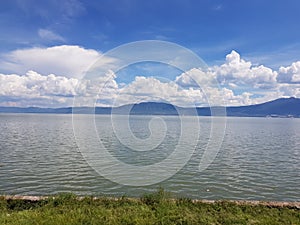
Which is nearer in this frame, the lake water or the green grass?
the green grass

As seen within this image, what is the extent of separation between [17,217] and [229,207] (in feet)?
20.6

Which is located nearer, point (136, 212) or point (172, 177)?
point (136, 212)

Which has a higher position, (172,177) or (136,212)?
(136,212)

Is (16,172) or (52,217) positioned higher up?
(52,217)

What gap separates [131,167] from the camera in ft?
75.8

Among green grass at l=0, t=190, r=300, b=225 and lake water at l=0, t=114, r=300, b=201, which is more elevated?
green grass at l=0, t=190, r=300, b=225

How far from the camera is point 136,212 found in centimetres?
846

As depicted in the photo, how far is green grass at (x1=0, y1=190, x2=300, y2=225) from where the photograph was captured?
7777mm

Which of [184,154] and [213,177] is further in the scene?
[184,154]

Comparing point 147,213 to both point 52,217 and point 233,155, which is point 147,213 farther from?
point 233,155

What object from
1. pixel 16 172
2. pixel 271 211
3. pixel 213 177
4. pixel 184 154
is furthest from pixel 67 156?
pixel 271 211

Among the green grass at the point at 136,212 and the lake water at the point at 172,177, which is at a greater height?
the green grass at the point at 136,212

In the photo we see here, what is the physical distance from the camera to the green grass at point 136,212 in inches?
306

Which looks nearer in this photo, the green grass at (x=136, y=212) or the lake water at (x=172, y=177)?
the green grass at (x=136, y=212)
